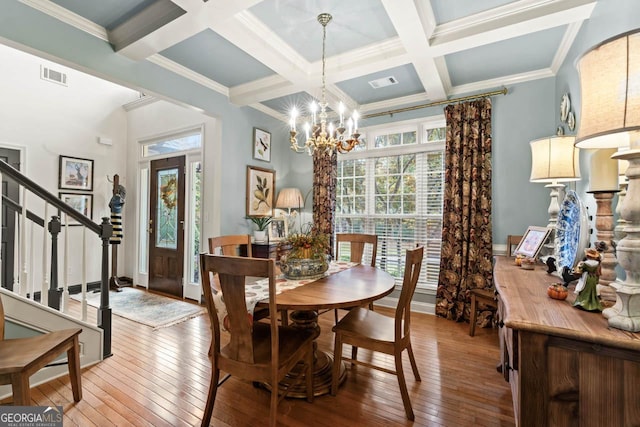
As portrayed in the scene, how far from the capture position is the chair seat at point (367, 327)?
188 cm

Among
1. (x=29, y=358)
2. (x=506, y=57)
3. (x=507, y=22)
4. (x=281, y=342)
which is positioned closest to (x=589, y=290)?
(x=281, y=342)

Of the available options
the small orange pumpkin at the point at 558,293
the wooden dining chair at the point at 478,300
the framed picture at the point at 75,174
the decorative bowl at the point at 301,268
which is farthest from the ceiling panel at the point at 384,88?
the framed picture at the point at 75,174

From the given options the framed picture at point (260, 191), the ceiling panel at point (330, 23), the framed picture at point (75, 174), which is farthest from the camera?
the framed picture at point (75, 174)

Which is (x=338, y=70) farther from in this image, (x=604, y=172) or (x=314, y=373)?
(x=314, y=373)

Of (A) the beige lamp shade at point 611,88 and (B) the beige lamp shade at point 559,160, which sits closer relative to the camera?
(A) the beige lamp shade at point 611,88

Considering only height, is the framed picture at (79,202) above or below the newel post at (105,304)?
above

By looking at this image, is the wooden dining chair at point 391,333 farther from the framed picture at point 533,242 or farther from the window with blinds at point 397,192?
the window with blinds at point 397,192

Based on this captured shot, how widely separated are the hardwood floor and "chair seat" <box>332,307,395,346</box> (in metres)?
0.44

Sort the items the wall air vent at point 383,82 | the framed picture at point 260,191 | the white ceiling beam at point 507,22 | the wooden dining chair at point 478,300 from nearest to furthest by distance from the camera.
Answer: the white ceiling beam at point 507,22 < the wooden dining chair at point 478,300 < the wall air vent at point 383,82 < the framed picture at point 260,191

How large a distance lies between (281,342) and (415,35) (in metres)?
2.41

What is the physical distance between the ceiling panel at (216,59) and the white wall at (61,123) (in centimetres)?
265

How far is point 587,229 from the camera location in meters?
1.51

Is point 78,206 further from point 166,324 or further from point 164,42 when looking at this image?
point 164,42

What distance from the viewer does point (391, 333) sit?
1.94m
